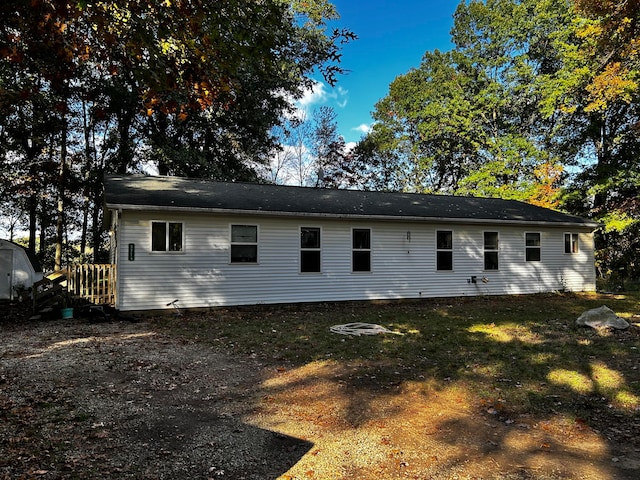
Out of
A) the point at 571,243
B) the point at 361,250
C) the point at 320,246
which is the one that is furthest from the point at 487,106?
the point at 320,246

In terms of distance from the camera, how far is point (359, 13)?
10.1 metres

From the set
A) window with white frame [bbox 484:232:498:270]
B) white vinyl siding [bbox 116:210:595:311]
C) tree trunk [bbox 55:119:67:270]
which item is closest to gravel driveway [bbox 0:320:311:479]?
white vinyl siding [bbox 116:210:595:311]

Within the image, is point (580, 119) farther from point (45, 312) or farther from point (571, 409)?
point (45, 312)

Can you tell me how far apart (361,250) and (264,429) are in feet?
30.1

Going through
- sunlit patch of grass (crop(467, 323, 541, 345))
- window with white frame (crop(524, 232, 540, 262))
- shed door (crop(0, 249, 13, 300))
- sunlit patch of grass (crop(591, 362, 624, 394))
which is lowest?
sunlit patch of grass (crop(591, 362, 624, 394))

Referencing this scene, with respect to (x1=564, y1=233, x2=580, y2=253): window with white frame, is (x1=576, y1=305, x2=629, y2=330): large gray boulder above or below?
below

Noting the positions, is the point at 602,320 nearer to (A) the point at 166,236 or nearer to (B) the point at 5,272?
(A) the point at 166,236

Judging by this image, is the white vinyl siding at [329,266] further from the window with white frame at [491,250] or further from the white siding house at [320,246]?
the window with white frame at [491,250]

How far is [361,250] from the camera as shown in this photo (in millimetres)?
12531

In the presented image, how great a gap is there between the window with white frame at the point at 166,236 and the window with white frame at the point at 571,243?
13899 mm

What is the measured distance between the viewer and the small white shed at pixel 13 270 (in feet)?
41.9

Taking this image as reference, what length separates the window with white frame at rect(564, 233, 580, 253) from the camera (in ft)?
50.1

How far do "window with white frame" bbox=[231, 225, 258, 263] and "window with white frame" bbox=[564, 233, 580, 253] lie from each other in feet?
38.9

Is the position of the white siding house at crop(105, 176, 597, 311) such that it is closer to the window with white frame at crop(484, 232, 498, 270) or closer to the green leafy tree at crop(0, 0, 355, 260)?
the window with white frame at crop(484, 232, 498, 270)
